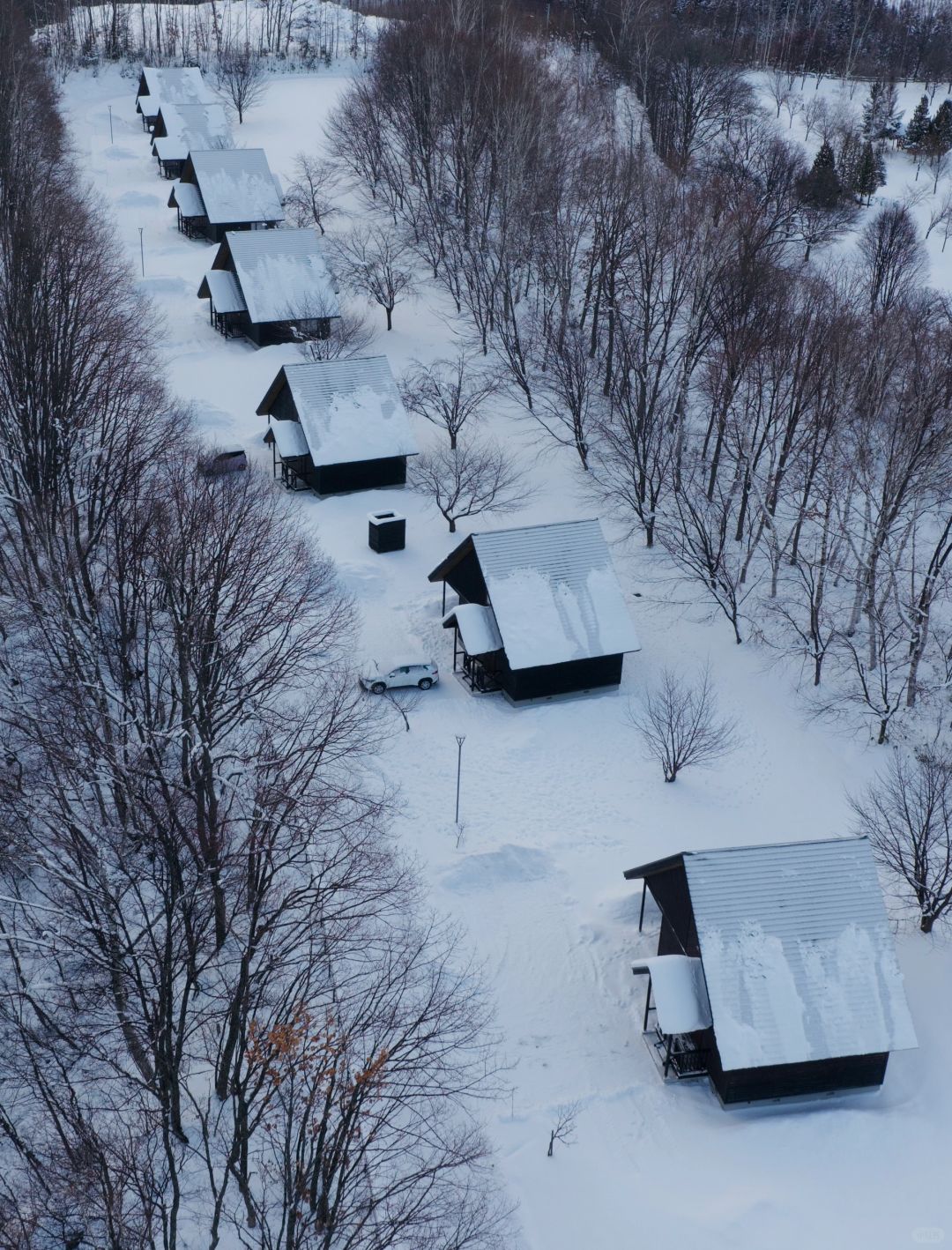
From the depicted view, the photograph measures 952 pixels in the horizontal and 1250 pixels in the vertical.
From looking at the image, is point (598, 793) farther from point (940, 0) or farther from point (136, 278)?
point (940, 0)

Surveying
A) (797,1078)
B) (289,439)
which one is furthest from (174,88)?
(797,1078)

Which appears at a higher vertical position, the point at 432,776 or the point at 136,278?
the point at 136,278

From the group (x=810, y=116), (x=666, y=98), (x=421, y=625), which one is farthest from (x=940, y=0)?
(x=421, y=625)

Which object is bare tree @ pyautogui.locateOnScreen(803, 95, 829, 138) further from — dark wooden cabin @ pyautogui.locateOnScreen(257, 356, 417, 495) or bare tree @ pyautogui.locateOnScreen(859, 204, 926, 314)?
dark wooden cabin @ pyautogui.locateOnScreen(257, 356, 417, 495)

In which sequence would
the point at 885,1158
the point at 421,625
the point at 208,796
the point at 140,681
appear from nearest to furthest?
the point at 885,1158, the point at 208,796, the point at 140,681, the point at 421,625

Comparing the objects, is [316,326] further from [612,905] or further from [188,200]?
[612,905]

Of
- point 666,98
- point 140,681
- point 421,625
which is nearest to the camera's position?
point 140,681
